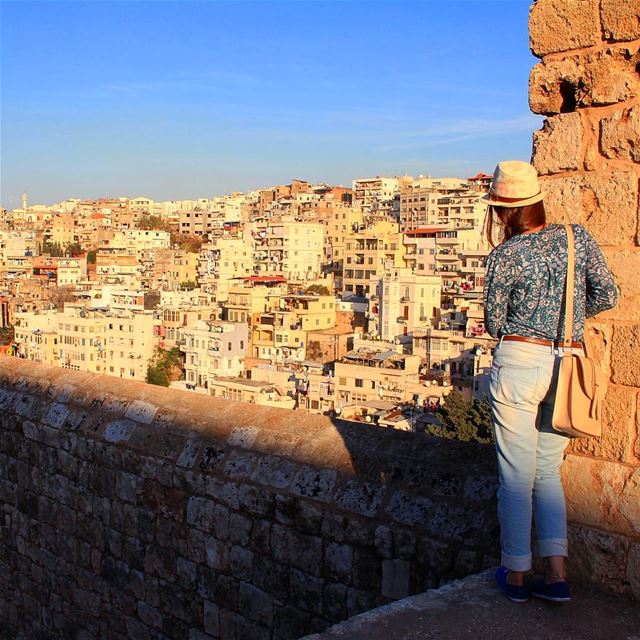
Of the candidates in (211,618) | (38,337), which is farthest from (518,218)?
(38,337)

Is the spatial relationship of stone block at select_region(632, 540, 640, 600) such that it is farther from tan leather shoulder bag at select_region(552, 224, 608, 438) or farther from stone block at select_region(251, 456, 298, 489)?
stone block at select_region(251, 456, 298, 489)

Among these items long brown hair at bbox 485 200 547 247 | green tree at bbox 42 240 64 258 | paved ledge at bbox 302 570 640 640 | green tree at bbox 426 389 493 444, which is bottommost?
green tree at bbox 426 389 493 444

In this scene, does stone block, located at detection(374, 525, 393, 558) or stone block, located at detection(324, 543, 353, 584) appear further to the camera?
stone block, located at detection(324, 543, 353, 584)

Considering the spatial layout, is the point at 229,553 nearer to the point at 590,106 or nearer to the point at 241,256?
the point at 590,106

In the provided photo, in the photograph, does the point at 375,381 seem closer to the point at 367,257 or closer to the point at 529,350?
the point at 367,257

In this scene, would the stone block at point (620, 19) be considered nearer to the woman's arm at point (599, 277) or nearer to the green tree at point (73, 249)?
the woman's arm at point (599, 277)

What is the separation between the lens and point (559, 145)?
3.12 meters

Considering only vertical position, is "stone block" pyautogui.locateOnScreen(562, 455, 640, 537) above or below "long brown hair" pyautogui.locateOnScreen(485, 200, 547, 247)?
below

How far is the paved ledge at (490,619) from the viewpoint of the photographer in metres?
2.59

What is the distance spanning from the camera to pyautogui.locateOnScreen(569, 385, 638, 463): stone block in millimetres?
2885

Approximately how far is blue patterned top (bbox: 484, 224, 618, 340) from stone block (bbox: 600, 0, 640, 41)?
0.68 metres

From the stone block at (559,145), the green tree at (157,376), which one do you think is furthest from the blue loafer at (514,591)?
the green tree at (157,376)

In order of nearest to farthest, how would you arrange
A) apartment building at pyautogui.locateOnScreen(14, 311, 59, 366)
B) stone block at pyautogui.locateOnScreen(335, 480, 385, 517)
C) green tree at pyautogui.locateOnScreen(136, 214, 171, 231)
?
stone block at pyautogui.locateOnScreen(335, 480, 385, 517) < apartment building at pyautogui.locateOnScreen(14, 311, 59, 366) < green tree at pyautogui.locateOnScreen(136, 214, 171, 231)

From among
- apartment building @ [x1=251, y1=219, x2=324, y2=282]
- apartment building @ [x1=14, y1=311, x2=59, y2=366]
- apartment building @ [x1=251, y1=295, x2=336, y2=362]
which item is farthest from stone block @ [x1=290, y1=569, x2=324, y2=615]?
apartment building @ [x1=251, y1=219, x2=324, y2=282]
